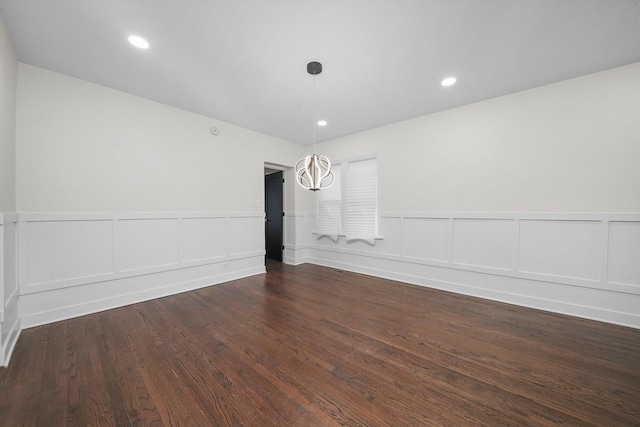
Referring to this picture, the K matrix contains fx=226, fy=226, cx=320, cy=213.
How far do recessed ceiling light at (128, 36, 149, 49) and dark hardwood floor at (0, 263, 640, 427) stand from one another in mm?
2697

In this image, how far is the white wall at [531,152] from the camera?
236cm

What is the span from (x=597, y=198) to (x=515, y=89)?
5.05 ft

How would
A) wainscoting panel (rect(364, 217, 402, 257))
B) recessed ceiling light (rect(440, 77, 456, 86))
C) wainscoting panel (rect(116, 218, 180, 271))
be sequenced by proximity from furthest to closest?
1. wainscoting panel (rect(364, 217, 402, 257))
2. wainscoting panel (rect(116, 218, 180, 271))
3. recessed ceiling light (rect(440, 77, 456, 86))

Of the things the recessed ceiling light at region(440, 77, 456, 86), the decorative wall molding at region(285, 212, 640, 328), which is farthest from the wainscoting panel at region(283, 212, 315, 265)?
the recessed ceiling light at region(440, 77, 456, 86)

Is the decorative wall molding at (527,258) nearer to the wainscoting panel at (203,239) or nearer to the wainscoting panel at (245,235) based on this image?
the wainscoting panel at (245,235)

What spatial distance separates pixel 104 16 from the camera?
1767 mm

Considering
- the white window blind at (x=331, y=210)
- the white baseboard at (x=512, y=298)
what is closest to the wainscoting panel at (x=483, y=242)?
the white baseboard at (x=512, y=298)

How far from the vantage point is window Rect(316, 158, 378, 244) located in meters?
4.23

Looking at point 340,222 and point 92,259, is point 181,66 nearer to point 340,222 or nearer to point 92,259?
point 92,259

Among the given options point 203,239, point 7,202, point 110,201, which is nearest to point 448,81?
point 203,239

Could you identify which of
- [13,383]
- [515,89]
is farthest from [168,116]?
[515,89]

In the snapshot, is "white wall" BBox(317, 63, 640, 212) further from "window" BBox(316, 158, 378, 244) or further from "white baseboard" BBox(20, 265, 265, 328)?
"white baseboard" BBox(20, 265, 265, 328)

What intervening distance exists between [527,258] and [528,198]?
75 centimetres

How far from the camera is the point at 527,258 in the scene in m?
2.82
